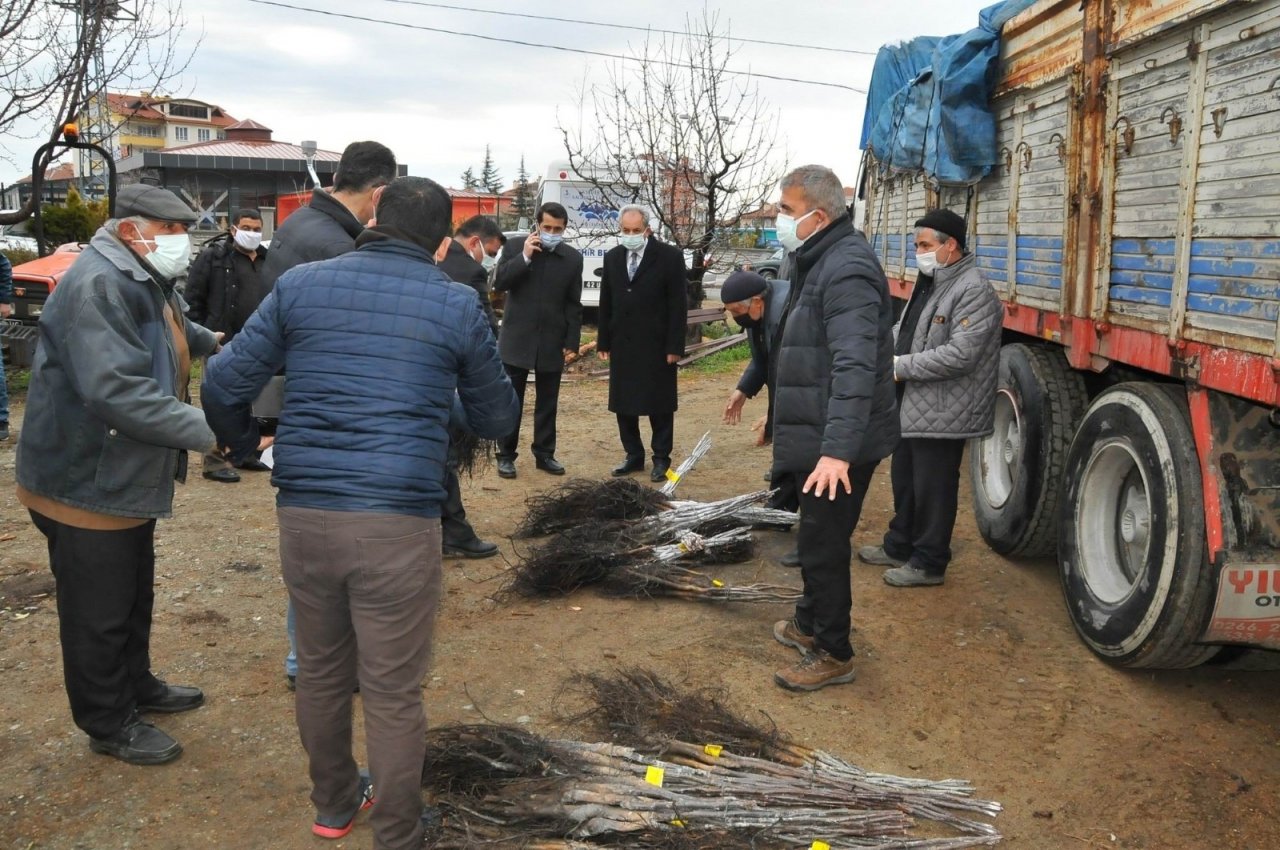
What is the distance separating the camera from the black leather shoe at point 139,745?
3445mm

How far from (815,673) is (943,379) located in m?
1.75

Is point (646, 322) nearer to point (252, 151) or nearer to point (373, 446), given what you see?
point (373, 446)

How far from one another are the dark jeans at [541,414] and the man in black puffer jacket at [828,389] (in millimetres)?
3663

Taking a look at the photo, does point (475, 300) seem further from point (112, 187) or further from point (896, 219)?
point (896, 219)

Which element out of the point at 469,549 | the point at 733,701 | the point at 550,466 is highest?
the point at 550,466

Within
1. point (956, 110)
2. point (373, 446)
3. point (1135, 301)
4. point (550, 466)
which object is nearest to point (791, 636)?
point (1135, 301)

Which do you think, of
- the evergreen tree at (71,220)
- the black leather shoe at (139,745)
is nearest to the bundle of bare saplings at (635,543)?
the black leather shoe at (139,745)

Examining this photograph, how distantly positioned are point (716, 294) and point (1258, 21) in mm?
22338

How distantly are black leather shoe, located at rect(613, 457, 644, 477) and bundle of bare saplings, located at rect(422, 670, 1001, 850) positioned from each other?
4.21 metres

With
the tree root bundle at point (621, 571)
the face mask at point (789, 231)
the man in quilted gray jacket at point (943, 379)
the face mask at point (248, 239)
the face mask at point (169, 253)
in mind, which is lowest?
the tree root bundle at point (621, 571)

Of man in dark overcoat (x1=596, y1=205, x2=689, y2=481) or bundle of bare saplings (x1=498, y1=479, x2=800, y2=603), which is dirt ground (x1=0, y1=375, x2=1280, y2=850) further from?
man in dark overcoat (x1=596, y1=205, x2=689, y2=481)

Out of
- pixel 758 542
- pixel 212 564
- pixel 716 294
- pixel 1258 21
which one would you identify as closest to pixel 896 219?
pixel 758 542

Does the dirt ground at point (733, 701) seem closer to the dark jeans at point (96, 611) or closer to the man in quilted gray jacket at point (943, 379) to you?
the dark jeans at point (96, 611)

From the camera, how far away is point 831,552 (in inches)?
156
